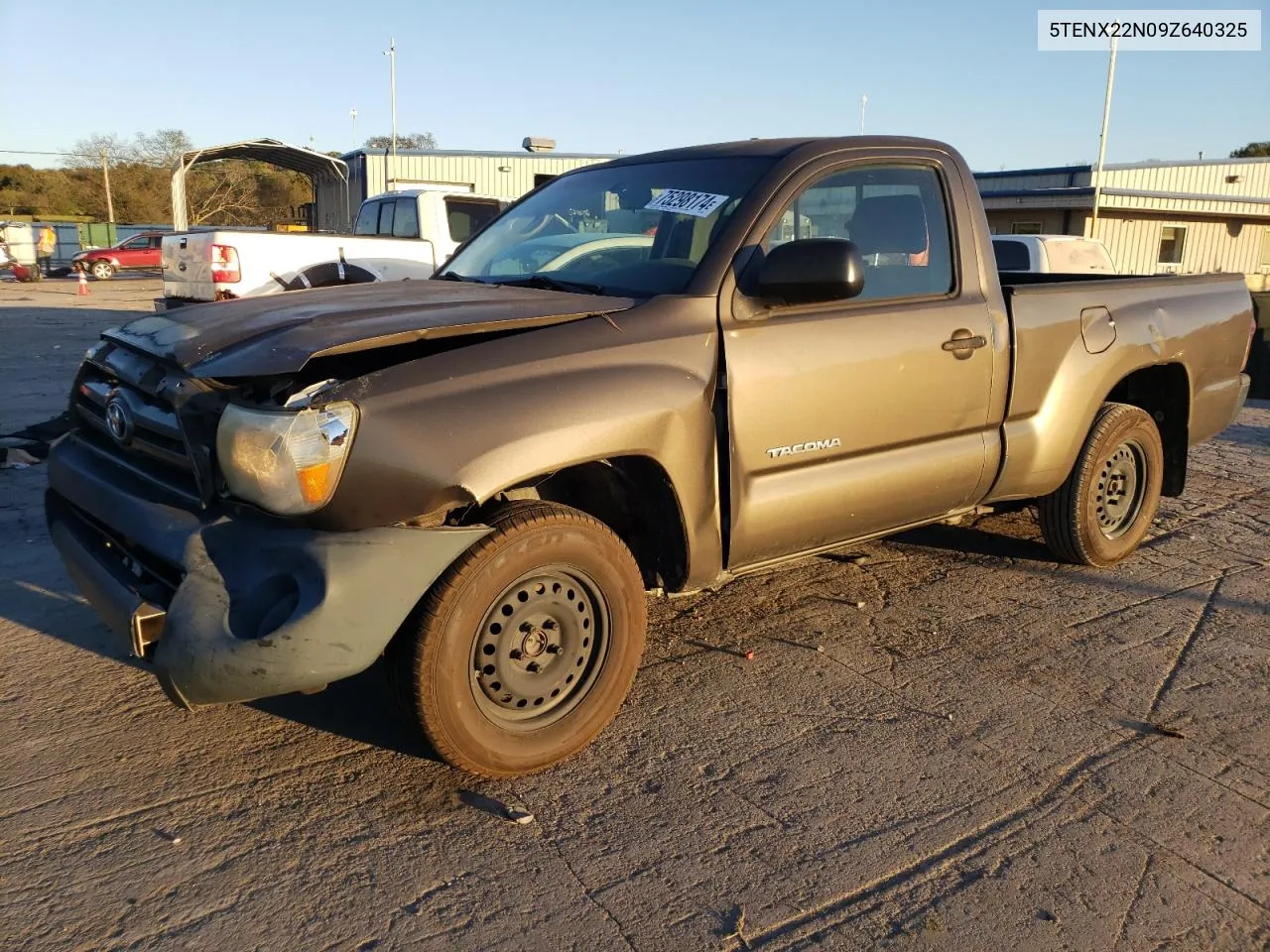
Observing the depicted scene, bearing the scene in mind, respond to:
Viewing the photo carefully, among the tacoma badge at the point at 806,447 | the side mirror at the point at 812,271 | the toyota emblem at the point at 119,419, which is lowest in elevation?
the tacoma badge at the point at 806,447

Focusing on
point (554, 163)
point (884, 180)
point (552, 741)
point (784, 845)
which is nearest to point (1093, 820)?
point (784, 845)

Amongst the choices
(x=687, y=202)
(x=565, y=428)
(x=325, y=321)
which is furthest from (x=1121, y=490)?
(x=325, y=321)

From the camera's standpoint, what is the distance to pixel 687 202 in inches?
150

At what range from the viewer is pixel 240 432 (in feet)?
8.82

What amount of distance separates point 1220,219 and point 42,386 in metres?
30.5

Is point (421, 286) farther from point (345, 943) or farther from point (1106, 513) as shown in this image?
point (1106, 513)

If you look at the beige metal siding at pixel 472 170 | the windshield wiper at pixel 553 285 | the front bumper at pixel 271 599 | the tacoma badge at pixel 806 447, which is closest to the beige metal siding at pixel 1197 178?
the beige metal siding at pixel 472 170

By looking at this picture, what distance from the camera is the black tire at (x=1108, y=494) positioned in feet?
15.8

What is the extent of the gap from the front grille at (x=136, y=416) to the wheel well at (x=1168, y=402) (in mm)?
4467

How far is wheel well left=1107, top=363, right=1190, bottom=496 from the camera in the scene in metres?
5.23

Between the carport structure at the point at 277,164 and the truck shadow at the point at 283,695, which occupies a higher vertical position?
the carport structure at the point at 277,164

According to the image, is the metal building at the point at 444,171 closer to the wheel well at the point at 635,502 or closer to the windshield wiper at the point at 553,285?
the windshield wiper at the point at 553,285

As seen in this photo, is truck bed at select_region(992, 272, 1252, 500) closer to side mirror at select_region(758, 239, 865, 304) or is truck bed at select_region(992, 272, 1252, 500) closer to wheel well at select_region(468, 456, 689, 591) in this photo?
side mirror at select_region(758, 239, 865, 304)

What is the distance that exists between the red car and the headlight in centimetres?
3496
